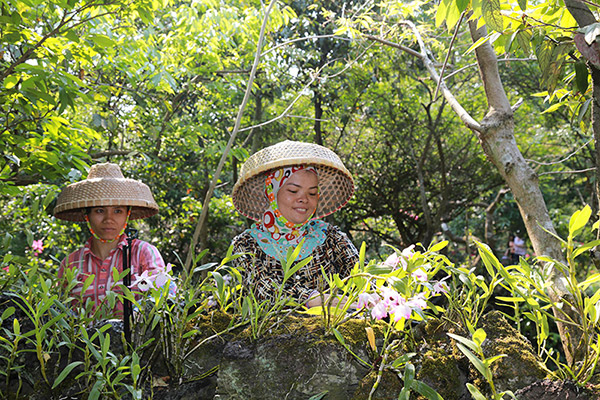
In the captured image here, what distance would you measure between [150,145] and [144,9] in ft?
11.7

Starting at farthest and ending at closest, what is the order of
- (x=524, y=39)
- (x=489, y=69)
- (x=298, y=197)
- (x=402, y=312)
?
(x=298, y=197), (x=489, y=69), (x=524, y=39), (x=402, y=312)

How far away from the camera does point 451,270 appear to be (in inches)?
40.6

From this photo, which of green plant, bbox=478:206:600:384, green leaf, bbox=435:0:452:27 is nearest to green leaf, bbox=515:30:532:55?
green leaf, bbox=435:0:452:27

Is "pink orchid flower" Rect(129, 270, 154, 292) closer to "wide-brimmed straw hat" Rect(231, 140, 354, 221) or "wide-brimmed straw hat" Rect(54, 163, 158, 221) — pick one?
"wide-brimmed straw hat" Rect(231, 140, 354, 221)

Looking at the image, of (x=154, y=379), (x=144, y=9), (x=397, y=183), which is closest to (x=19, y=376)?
(x=154, y=379)

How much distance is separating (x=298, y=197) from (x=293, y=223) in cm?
13

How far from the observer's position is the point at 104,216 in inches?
107

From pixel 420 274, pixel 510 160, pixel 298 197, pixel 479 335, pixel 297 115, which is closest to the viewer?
pixel 479 335

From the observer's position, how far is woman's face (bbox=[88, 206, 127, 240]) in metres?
2.70

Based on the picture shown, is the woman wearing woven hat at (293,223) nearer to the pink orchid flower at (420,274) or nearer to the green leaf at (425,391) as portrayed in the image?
the pink orchid flower at (420,274)

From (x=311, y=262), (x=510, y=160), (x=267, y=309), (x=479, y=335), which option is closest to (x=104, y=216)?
(x=311, y=262)

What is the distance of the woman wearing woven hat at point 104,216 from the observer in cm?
258

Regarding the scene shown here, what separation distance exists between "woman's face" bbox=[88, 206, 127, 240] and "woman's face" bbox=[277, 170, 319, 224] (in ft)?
3.07

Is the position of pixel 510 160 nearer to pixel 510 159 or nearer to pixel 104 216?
pixel 510 159
